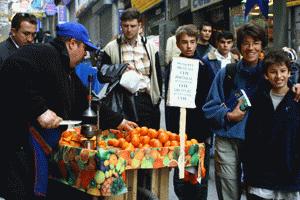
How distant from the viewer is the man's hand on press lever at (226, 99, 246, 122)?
436 cm

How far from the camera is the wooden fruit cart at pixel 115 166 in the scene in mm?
3568

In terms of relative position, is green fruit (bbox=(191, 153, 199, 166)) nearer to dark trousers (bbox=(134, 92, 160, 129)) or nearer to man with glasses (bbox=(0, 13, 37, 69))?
dark trousers (bbox=(134, 92, 160, 129))

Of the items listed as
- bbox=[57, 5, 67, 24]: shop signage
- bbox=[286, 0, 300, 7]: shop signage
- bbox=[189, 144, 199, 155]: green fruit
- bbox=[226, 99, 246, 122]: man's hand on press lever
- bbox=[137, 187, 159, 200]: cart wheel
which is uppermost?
bbox=[57, 5, 67, 24]: shop signage

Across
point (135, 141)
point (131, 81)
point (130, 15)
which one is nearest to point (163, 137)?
point (135, 141)

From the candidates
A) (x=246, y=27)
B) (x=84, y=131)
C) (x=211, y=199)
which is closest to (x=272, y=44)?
(x=211, y=199)

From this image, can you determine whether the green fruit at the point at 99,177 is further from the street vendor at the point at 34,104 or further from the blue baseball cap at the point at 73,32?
the blue baseball cap at the point at 73,32

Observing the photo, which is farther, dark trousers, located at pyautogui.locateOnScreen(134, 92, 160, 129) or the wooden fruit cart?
dark trousers, located at pyautogui.locateOnScreen(134, 92, 160, 129)

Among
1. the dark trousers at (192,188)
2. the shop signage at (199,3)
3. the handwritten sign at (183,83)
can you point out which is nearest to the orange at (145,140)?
the handwritten sign at (183,83)

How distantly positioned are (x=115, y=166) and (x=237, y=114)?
4.22 feet

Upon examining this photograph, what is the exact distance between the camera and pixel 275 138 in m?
3.98

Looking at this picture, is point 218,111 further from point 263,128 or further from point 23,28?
point 23,28

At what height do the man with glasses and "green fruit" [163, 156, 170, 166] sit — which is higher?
the man with glasses

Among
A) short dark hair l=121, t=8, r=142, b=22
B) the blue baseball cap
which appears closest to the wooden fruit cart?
the blue baseball cap

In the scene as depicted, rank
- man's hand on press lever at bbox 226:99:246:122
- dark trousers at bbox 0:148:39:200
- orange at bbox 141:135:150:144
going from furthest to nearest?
man's hand on press lever at bbox 226:99:246:122, orange at bbox 141:135:150:144, dark trousers at bbox 0:148:39:200
